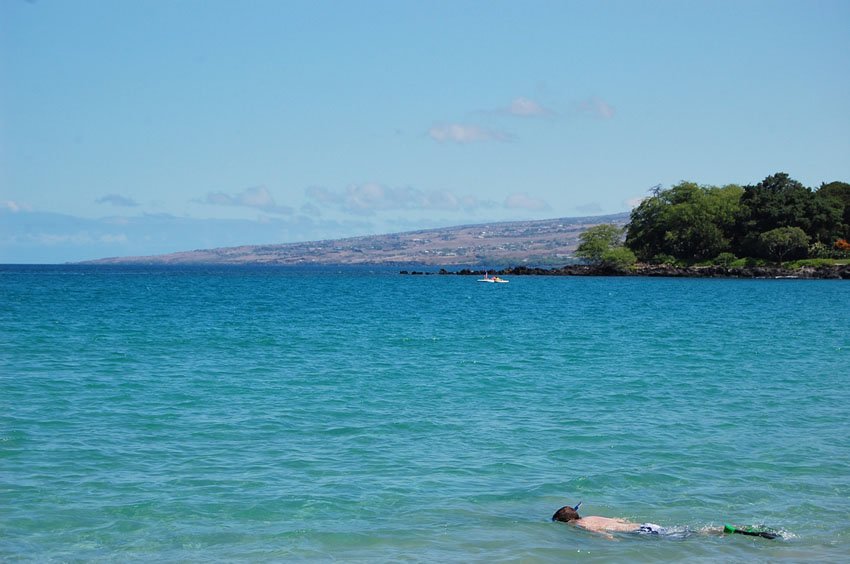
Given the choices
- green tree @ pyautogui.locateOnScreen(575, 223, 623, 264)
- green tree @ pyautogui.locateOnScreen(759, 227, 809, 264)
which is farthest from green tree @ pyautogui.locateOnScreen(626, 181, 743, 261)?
green tree @ pyautogui.locateOnScreen(759, 227, 809, 264)

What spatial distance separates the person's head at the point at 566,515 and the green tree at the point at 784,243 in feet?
424

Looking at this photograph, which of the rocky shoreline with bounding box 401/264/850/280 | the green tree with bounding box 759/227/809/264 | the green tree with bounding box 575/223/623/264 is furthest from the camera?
the green tree with bounding box 575/223/623/264

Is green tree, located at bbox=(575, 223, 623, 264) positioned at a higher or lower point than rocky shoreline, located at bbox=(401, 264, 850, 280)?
higher

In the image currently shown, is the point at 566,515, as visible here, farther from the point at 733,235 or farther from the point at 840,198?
the point at 840,198

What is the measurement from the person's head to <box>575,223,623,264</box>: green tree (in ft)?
Answer: 488

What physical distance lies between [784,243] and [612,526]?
130 m

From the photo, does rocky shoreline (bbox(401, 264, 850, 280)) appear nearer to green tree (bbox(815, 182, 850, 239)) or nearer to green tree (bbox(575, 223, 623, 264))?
green tree (bbox(575, 223, 623, 264))

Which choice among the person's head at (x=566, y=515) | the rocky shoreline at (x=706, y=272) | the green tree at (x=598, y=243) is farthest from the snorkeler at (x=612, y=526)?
the green tree at (x=598, y=243)

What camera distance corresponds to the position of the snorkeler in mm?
12820

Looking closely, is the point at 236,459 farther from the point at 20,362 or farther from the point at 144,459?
the point at 20,362

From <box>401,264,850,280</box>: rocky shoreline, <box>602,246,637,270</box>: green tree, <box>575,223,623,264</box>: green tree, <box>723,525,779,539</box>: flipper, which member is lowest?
<box>723,525,779,539</box>: flipper

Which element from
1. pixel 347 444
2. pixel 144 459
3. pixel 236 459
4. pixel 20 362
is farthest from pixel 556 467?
pixel 20 362

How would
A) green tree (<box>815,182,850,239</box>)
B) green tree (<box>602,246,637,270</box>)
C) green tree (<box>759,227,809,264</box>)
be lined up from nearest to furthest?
green tree (<box>759,227,809,264</box>) < green tree (<box>815,182,850,239</box>) < green tree (<box>602,246,637,270</box>)

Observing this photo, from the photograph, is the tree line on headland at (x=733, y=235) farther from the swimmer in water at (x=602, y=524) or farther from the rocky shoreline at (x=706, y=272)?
the swimmer in water at (x=602, y=524)
